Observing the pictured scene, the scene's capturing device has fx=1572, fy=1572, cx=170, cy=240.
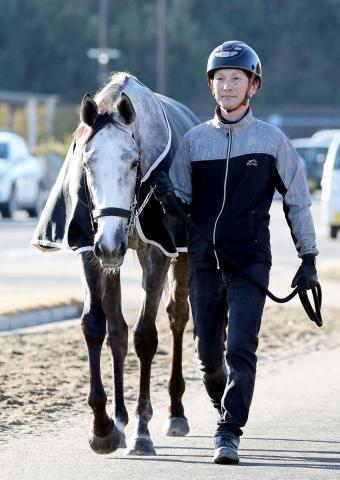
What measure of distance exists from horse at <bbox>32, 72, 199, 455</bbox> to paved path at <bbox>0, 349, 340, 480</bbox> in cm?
18

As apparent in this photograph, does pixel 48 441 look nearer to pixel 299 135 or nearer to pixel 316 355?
pixel 316 355

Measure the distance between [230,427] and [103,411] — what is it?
0.64m

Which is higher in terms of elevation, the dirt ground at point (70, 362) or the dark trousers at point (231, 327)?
the dark trousers at point (231, 327)

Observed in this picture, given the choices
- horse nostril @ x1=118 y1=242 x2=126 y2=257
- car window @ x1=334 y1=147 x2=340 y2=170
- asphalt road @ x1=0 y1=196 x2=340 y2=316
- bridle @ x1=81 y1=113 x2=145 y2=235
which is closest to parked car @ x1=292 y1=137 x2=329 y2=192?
asphalt road @ x1=0 y1=196 x2=340 y2=316

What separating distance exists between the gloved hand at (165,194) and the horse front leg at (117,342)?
0.52 m

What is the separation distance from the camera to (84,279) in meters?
7.71

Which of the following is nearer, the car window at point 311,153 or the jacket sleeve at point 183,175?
the jacket sleeve at point 183,175

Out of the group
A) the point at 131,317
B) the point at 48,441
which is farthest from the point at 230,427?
the point at 131,317

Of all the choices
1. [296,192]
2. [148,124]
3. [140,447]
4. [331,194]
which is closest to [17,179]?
[331,194]

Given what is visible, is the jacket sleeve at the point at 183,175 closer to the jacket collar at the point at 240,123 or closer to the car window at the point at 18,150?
the jacket collar at the point at 240,123

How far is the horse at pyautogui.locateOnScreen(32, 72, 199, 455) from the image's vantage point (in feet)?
23.4

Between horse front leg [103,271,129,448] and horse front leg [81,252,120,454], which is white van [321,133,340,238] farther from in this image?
horse front leg [81,252,120,454]

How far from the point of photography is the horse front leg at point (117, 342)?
7.73 m

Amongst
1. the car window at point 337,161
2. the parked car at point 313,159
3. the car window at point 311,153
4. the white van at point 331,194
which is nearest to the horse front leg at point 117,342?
the white van at point 331,194
